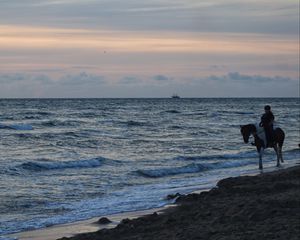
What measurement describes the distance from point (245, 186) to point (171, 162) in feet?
30.8

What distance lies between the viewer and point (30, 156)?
22.6 metres

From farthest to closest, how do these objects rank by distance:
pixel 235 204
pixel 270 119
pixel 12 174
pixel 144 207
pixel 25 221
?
pixel 270 119 → pixel 12 174 → pixel 144 207 → pixel 25 221 → pixel 235 204

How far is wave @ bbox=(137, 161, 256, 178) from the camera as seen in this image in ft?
61.9

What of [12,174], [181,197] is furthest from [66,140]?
[181,197]

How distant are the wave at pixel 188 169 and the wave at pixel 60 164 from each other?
7.53ft

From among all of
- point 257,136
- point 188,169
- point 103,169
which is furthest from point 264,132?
point 103,169

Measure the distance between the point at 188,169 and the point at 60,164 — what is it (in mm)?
4073

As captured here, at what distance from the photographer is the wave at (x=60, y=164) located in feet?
63.5

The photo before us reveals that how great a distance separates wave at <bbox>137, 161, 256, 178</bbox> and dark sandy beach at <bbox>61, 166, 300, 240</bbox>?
6.62 metres

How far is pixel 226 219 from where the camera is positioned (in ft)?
29.9

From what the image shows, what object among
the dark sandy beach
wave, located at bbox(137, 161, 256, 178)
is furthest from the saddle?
the dark sandy beach

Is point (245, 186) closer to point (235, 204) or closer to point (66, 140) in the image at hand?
point (235, 204)

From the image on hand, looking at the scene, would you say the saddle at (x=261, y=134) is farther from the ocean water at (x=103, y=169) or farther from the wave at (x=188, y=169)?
the wave at (x=188, y=169)

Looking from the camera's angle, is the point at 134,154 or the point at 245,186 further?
the point at 134,154
